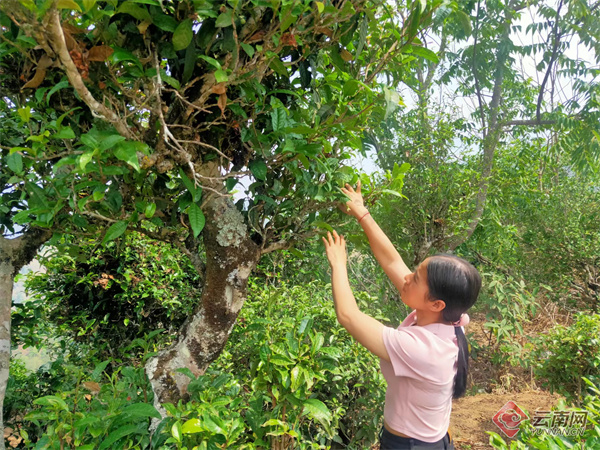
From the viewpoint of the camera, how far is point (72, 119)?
1221mm

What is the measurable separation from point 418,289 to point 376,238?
43cm

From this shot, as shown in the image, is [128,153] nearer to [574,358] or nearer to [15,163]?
[15,163]

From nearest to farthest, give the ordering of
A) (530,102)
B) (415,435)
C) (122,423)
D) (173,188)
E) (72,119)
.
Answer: (72,119) < (122,423) < (415,435) < (173,188) < (530,102)

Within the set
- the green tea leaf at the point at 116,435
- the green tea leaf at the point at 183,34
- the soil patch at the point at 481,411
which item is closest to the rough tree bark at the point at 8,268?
the green tea leaf at the point at 116,435

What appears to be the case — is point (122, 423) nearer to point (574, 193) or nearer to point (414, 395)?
point (414, 395)

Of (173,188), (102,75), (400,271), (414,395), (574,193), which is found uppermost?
(574,193)

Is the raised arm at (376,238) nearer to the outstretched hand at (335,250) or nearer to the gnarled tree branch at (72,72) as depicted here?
the outstretched hand at (335,250)

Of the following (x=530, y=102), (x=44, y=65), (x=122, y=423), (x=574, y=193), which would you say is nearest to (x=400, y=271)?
(x=122, y=423)

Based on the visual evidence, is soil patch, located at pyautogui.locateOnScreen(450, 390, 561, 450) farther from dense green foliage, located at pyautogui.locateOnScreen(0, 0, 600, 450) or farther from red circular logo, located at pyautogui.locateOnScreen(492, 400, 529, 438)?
dense green foliage, located at pyautogui.locateOnScreen(0, 0, 600, 450)

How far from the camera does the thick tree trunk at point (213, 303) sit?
1.61 m

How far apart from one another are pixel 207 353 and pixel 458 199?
3.59m

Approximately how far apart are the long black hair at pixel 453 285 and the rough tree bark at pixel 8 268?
1469 millimetres

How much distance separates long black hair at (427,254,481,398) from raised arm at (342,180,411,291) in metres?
0.35

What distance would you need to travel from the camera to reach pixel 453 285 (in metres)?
1.37
